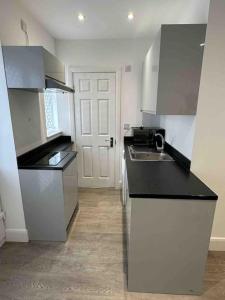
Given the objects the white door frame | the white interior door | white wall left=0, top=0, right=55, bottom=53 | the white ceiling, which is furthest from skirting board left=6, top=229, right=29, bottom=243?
the white ceiling

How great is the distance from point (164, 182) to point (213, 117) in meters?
0.77

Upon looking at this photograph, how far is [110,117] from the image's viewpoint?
3383 mm

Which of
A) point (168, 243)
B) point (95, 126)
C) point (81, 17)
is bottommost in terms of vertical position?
point (168, 243)

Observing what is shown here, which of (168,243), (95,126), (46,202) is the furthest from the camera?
(95,126)

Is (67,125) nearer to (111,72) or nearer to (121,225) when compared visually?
(111,72)

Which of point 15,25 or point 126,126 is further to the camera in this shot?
point 126,126

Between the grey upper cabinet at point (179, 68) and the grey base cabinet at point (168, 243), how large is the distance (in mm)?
892

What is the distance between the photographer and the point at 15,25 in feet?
6.61

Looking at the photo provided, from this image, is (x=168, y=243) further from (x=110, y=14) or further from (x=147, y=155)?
(x=110, y=14)

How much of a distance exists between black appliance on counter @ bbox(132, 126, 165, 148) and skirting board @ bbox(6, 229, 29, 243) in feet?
6.64

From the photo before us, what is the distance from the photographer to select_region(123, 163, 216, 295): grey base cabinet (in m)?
1.43

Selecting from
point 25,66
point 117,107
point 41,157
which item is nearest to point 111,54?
point 117,107

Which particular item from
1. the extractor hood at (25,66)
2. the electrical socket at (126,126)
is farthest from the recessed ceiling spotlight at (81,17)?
the electrical socket at (126,126)

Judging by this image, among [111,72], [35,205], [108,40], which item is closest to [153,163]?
[35,205]
